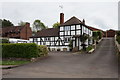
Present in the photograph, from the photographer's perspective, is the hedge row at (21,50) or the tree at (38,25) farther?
the tree at (38,25)

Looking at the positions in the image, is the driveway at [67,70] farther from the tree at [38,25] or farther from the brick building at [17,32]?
the tree at [38,25]

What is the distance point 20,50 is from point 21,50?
0.44 feet

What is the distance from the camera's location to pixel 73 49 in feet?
92.5

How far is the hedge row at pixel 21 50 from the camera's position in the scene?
50.8 ft

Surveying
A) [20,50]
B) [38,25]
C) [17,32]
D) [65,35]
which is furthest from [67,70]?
[38,25]

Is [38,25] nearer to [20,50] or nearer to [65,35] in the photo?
[65,35]

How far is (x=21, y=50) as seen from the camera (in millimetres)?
15750

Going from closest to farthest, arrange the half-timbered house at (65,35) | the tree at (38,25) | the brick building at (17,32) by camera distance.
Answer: the half-timbered house at (65,35) → the brick building at (17,32) → the tree at (38,25)

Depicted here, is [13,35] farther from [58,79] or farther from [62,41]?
[58,79]

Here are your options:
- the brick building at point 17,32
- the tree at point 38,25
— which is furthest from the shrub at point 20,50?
the tree at point 38,25

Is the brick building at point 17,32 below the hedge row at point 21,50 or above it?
above

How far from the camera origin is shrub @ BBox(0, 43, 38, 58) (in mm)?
15484

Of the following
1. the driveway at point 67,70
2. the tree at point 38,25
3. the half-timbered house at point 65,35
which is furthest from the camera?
the tree at point 38,25

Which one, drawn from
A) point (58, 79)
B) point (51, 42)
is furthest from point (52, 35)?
point (58, 79)
